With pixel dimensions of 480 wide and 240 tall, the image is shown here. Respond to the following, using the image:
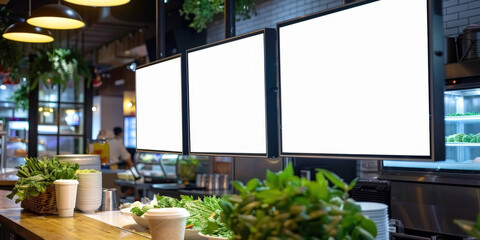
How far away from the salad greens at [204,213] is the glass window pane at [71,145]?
313 inches

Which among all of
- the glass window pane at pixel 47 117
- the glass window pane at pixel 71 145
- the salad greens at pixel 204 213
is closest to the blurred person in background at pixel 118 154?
the glass window pane at pixel 71 145

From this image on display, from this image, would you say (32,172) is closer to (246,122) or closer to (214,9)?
(246,122)

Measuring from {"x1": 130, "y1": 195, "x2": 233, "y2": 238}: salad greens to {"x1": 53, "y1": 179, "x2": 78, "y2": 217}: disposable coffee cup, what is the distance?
618 mm

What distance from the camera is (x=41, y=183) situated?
3.15 m


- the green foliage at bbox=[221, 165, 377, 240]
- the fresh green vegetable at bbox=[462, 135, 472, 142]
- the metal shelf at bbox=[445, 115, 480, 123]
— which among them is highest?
the metal shelf at bbox=[445, 115, 480, 123]

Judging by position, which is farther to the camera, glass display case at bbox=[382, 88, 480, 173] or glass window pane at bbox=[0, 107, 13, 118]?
glass window pane at bbox=[0, 107, 13, 118]

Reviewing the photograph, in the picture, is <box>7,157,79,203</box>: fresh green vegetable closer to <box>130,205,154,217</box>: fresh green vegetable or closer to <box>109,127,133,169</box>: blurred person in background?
<box>130,205,154,217</box>: fresh green vegetable

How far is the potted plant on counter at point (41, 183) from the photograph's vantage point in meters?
3.16

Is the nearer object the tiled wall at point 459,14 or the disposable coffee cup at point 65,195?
the disposable coffee cup at point 65,195

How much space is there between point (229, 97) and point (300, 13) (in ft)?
14.5

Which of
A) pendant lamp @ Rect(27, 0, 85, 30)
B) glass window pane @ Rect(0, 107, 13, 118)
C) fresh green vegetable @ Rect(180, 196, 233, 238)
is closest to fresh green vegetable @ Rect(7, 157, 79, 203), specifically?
fresh green vegetable @ Rect(180, 196, 233, 238)

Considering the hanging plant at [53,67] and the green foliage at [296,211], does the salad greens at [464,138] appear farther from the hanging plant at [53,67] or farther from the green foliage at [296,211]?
the hanging plant at [53,67]

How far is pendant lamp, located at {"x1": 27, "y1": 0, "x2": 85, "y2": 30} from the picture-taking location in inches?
159

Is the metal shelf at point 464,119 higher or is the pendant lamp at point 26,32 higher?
the pendant lamp at point 26,32
